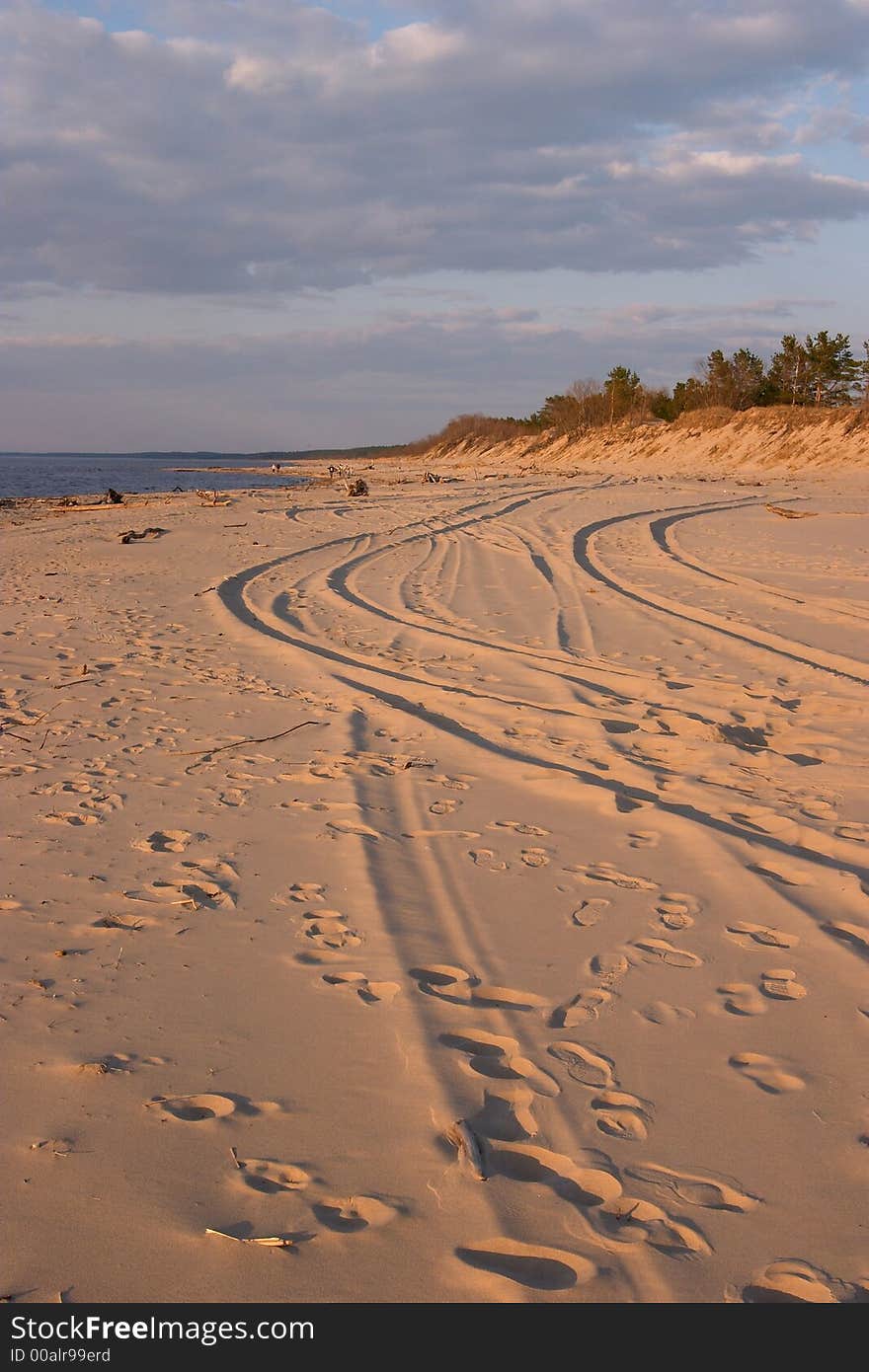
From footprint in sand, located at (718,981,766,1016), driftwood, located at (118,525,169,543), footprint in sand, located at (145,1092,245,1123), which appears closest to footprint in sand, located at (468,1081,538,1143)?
footprint in sand, located at (145,1092,245,1123)

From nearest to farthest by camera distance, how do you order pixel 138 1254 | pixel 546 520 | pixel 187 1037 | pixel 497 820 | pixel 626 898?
pixel 138 1254 → pixel 187 1037 → pixel 626 898 → pixel 497 820 → pixel 546 520

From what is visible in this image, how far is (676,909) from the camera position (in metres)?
3.28

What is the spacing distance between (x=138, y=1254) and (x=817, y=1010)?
1.88 meters

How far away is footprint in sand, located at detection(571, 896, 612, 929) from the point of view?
320 centimetres

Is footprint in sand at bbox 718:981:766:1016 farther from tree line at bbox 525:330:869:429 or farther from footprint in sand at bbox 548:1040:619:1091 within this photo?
tree line at bbox 525:330:869:429

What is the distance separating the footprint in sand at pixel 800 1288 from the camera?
5.85 ft

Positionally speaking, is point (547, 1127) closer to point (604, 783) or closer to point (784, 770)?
point (604, 783)

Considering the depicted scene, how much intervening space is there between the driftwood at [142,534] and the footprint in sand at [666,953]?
566 inches

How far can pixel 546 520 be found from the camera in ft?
56.4

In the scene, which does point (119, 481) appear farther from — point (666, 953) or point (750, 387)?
point (666, 953)

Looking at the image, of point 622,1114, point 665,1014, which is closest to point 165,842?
point 665,1014

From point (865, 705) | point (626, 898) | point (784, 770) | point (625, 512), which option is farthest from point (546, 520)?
point (626, 898)

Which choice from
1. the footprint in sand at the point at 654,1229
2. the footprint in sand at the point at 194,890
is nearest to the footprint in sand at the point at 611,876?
the footprint in sand at the point at 194,890

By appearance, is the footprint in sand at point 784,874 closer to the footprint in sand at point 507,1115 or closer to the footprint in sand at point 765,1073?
the footprint in sand at point 765,1073
